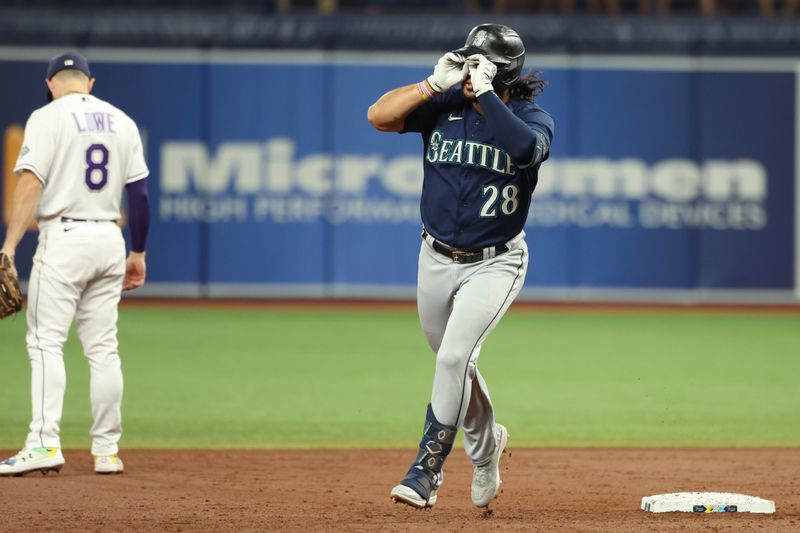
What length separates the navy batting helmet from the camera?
17.6 feet

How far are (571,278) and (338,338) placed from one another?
16.0ft

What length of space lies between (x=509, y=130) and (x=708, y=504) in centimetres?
185

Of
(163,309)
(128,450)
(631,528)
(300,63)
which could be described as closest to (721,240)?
(300,63)

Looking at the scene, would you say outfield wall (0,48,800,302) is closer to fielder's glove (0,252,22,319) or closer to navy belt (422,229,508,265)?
fielder's glove (0,252,22,319)

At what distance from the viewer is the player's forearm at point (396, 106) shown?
17.5 ft

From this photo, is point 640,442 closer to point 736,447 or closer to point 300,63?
point 736,447

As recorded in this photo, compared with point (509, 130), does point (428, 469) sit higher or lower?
lower

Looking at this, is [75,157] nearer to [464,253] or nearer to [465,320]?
[464,253]

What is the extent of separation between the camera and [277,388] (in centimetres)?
997

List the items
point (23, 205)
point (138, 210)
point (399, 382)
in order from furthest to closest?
1. point (399, 382)
2. point (138, 210)
3. point (23, 205)

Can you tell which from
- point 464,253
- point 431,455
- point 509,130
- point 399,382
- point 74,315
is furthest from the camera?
point 399,382

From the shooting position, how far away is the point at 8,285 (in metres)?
6.61

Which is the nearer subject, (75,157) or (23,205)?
(23,205)

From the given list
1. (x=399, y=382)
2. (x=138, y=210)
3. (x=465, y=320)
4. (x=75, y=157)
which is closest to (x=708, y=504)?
(x=465, y=320)
